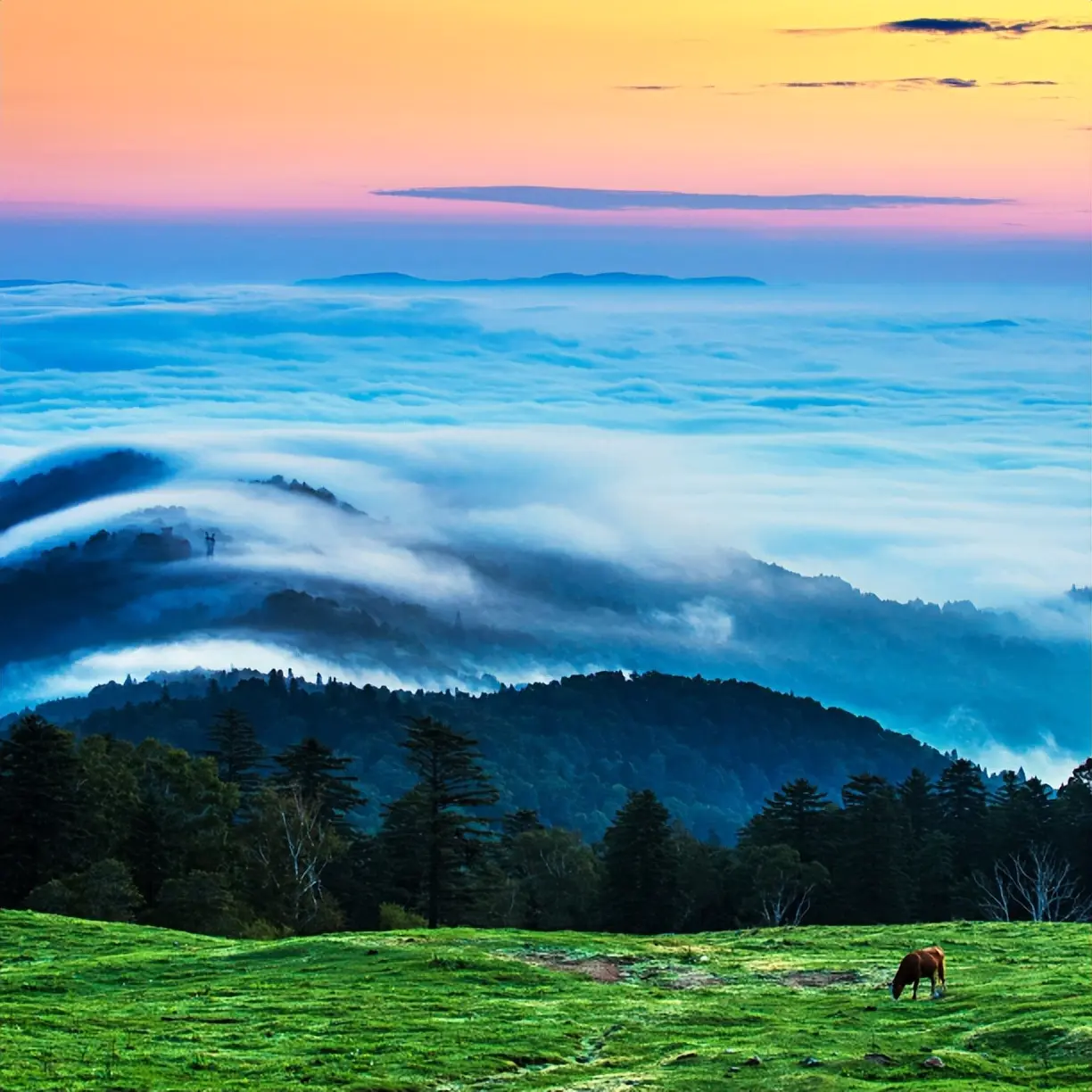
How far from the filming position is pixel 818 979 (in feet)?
101

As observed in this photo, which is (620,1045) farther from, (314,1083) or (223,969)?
(223,969)

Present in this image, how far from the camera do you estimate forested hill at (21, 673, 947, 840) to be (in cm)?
14712

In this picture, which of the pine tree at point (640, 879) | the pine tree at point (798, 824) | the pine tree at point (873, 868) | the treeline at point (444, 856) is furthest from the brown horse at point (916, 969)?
the pine tree at point (798, 824)

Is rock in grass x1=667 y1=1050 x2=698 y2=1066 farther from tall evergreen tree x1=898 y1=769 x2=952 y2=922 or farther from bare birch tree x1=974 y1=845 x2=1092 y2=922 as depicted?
tall evergreen tree x1=898 y1=769 x2=952 y2=922

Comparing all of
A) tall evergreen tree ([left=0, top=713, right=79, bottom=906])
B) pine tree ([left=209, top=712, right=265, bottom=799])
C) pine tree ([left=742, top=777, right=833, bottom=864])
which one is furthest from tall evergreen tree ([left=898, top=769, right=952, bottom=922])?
tall evergreen tree ([left=0, top=713, right=79, bottom=906])

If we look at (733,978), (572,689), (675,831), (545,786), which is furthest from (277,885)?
(572,689)

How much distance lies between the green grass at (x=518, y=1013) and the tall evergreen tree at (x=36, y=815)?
49.8 feet

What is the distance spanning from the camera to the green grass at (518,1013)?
2084 centimetres

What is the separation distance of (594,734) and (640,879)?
11746 cm

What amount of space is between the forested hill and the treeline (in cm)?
6788

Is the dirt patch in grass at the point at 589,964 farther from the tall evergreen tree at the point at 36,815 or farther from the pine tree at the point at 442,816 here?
the tall evergreen tree at the point at 36,815

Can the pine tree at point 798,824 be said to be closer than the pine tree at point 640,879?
No

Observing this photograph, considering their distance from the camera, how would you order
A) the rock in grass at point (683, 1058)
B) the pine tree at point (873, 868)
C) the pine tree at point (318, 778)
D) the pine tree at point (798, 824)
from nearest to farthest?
the rock in grass at point (683, 1058)
the pine tree at point (873, 868)
the pine tree at point (318, 778)
the pine tree at point (798, 824)

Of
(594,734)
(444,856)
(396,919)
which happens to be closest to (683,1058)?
(396,919)
